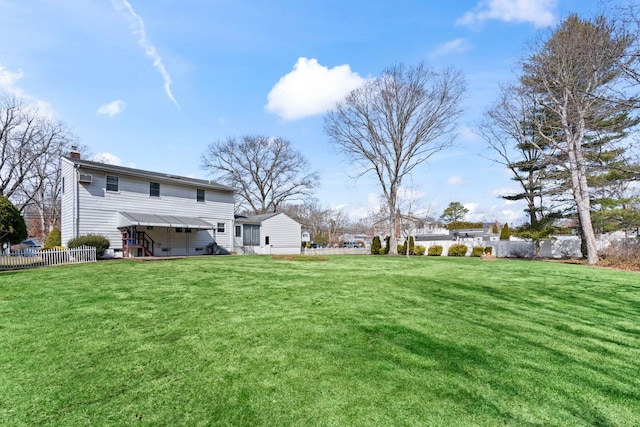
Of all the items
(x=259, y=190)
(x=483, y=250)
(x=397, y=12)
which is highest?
(x=397, y=12)

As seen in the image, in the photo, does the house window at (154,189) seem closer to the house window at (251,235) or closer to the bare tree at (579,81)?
the house window at (251,235)

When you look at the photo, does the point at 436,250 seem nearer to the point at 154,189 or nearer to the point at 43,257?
the point at 154,189

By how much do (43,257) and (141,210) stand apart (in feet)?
21.1

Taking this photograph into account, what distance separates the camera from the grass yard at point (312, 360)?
2.30 metres

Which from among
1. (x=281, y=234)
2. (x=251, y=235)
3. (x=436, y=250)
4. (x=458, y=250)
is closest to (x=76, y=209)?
(x=251, y=235)

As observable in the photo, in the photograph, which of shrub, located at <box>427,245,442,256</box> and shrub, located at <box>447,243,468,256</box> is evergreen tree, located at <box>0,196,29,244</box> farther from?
shrub, located at <box>447,243,468,256</box>

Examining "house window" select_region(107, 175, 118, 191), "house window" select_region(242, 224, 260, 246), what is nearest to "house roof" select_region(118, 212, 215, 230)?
"house window" select_region(107, 175, 118, 191)

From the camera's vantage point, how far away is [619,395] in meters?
2.62

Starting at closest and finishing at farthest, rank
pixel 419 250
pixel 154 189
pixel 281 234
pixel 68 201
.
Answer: pixel 68 201
pixel 154 189
pixel 419 250
pixel 281 234

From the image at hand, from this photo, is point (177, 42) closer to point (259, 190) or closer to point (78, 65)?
point (78, 65)

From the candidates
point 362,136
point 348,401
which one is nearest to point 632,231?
point 362,136

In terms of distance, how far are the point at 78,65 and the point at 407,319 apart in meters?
14.2

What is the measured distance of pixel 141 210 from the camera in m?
18.4

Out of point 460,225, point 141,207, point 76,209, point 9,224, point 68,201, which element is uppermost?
point 68,201
